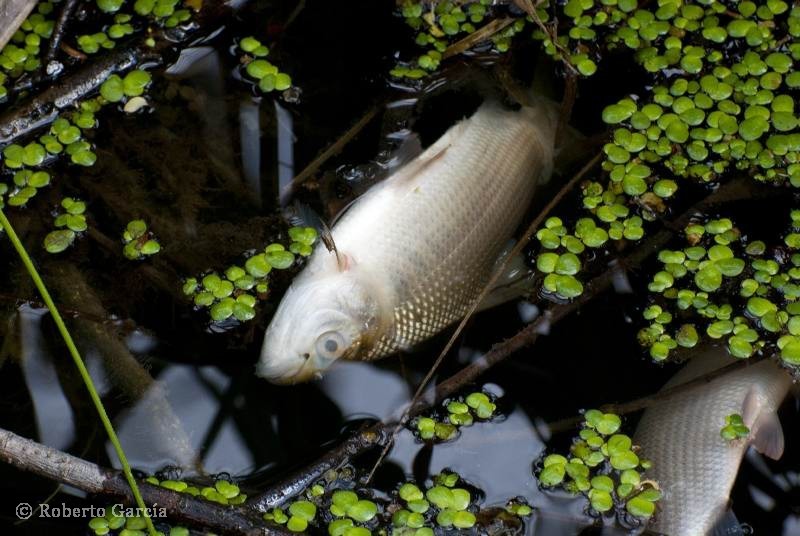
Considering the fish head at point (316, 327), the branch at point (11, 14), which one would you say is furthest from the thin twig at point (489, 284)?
the branch at point (11, 14)

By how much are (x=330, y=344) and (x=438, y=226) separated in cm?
55

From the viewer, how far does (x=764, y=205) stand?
3008mm

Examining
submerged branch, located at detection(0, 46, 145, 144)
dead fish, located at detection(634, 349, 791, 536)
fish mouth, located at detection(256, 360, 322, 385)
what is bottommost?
dead fish, located at detection(634, 349, 791, 536)

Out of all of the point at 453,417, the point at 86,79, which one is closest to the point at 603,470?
the point at 453,417

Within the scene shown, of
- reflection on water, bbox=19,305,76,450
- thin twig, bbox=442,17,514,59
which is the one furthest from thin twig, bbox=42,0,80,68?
thin twig, bbox=442,17,514,59

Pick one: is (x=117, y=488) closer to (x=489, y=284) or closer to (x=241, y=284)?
(x=241, y=284)

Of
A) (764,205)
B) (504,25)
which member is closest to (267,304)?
(504,25)

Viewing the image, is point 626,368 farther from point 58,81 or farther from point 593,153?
point 58,81

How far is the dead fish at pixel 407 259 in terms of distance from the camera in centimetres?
266

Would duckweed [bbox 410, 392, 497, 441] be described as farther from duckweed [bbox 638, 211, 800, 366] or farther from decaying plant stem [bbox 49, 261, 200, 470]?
decaying plant stem [bbox 49, 261, 200, 470]

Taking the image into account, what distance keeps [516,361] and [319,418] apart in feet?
2.30

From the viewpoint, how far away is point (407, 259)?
2760 millimetres

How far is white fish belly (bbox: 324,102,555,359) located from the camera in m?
2.76

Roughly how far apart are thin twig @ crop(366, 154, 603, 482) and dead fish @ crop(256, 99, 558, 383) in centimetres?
3
